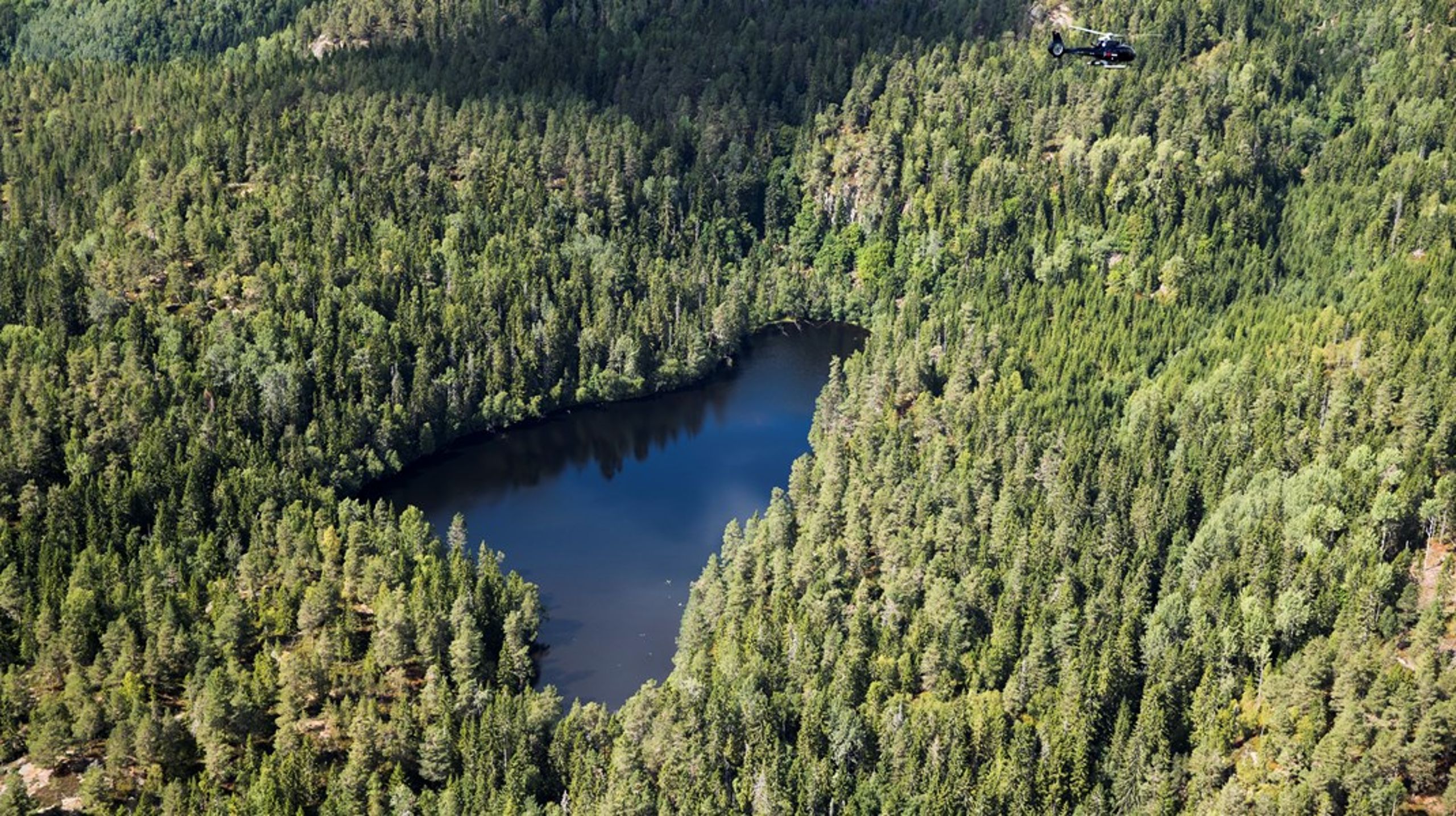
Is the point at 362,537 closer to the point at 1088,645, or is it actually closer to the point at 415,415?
the point at 415,415

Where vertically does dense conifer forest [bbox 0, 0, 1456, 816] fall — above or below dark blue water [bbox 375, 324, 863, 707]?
above

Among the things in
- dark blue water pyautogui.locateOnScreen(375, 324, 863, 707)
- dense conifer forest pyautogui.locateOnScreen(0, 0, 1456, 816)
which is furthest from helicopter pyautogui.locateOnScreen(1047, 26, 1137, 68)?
dark blue water pyautogui.locateOnScreen(375, 324, 863, 707)

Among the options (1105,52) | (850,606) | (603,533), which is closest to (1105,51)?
(1105,52)

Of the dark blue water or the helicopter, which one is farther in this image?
the dark blue water

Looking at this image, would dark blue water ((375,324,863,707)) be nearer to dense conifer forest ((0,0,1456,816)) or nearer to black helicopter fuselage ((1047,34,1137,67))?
dense conifer forest ((0,0,1456,816))

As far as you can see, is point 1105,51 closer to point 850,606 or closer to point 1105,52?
point 1105,52

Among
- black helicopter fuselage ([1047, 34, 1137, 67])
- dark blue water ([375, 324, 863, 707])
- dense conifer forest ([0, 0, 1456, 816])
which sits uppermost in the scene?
black helicopter fuselage ([1047, 34, 1137, 67])

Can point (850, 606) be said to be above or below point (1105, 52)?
below

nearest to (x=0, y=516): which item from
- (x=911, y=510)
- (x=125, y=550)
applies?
(x=125, y=550)

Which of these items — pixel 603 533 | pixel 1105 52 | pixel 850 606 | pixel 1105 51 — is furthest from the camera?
pixel 603 533
